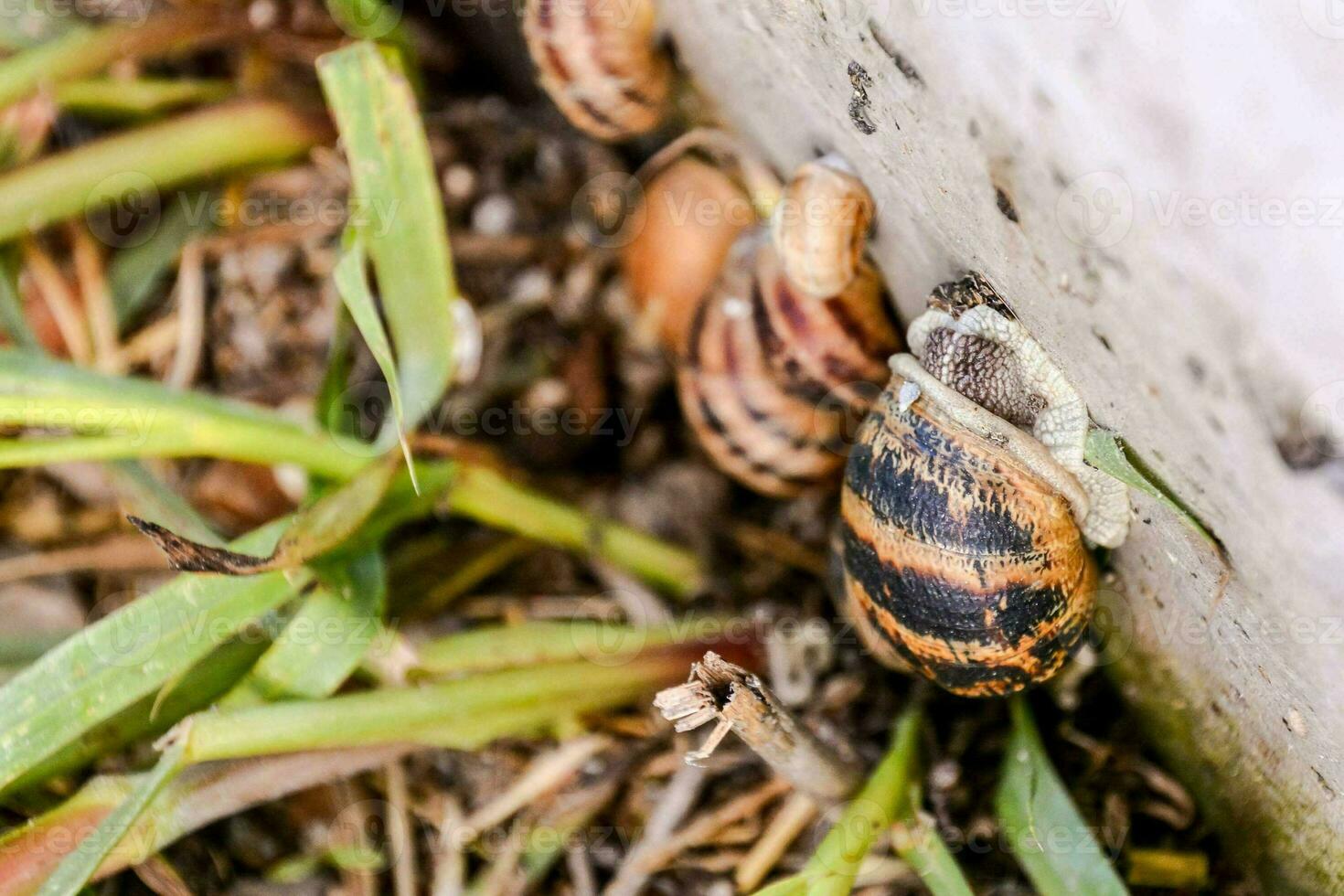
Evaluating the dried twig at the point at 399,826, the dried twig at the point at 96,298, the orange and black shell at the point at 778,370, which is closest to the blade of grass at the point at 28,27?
the dried twig at the point at 96,298

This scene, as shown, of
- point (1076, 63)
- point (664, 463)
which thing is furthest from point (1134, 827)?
point (1076, 63)

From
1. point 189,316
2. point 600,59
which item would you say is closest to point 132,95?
point 189,316

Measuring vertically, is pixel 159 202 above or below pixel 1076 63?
below

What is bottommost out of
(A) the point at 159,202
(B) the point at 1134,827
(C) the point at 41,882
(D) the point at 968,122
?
(C) the point at 41,882

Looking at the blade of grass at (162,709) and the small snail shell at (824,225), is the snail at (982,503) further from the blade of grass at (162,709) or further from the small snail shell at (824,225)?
the blade of grass at (162,709)

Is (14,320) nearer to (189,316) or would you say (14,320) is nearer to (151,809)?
(189,316)

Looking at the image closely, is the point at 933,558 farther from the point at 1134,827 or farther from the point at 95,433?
the point at 95,433

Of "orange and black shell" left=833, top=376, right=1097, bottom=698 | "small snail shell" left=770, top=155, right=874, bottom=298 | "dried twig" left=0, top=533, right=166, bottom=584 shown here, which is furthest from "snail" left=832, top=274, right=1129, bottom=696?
"dried twig" left=0, top=533, right=166, bottom=584
